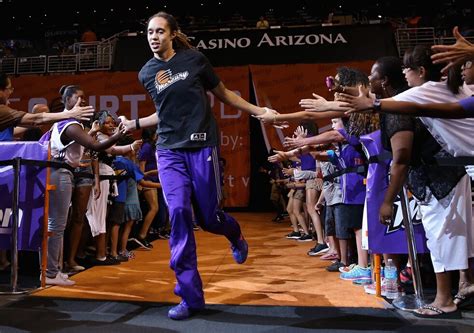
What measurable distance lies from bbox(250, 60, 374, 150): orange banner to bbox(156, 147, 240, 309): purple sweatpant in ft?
28.8

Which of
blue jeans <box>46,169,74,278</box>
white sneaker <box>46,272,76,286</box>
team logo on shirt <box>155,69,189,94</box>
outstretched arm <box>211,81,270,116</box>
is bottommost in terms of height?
white sneaker <box>46,272,76,286</box>

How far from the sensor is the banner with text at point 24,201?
362 cm

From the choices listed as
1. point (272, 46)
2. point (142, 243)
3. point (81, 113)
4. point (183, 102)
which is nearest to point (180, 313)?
point (183, 102)

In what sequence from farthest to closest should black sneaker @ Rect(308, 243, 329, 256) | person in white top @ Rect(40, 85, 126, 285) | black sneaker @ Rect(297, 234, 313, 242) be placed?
black sneaker @ Rect(297, 234, 313, 242) → black sneaker @ Rect(308, 243, 329, 256) → person in white top @ Rect(40, 85, 126, 285)

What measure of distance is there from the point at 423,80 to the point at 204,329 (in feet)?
6.28

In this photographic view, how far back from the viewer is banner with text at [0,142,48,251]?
11.9ft

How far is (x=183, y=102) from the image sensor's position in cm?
295

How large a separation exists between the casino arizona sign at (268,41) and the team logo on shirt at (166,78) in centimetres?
922

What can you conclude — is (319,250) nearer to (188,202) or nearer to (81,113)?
(188,202)

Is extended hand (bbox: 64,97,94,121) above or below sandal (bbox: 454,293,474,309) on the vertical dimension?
above

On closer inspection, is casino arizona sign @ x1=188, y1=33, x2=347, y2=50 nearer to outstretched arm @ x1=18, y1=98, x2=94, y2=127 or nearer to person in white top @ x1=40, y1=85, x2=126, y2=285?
person in white top @ x1=40, y1=85, x2=126, y2=285

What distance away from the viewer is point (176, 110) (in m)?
2.95

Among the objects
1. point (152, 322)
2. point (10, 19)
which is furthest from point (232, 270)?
point (10, 19)

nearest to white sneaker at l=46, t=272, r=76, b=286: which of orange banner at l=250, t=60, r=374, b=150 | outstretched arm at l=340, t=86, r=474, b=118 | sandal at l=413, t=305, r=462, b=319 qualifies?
sandal at l=413, t=305, r=462, b=319
